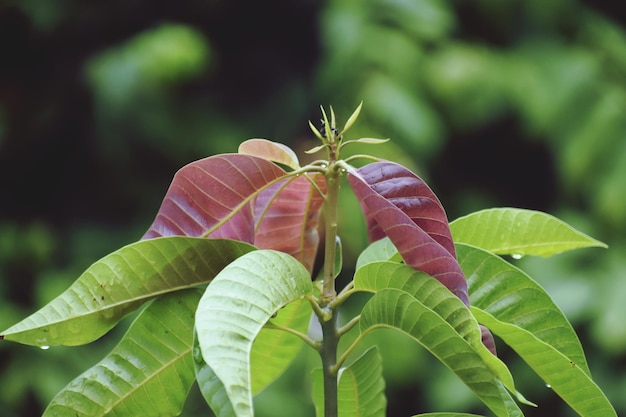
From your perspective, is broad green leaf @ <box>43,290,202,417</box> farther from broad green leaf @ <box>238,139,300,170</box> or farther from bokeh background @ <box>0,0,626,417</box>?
bokeh background @ <box>0,0,626,417</box>

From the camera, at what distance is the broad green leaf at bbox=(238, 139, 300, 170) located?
448 mm

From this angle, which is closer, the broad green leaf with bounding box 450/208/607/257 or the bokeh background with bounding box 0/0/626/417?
the broad green leaf with bounding box 450/208/607/257

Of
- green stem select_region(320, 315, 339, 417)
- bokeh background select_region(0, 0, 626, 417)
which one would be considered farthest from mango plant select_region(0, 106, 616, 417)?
bokeh background select_region(0, 0, 626, 417)

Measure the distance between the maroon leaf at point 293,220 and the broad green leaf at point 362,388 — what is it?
72 mm

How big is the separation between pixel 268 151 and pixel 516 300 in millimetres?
170

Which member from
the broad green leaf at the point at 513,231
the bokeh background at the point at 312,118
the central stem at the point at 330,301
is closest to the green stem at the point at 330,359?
the central stem at the point at 330,301

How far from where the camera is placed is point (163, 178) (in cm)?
181

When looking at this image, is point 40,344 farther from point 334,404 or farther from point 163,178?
point 163,178

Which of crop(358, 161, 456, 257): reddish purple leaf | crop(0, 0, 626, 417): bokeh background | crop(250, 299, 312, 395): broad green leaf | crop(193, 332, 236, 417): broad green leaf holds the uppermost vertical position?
crop(0, 0, 626, 417): bokeh background

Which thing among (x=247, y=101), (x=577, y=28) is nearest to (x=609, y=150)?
(x=577, y=28)

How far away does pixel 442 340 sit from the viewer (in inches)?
14.2

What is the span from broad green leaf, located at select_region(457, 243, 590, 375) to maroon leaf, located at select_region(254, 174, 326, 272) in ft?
0.35

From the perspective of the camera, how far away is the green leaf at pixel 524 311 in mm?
398

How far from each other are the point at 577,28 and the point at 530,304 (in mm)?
1594
